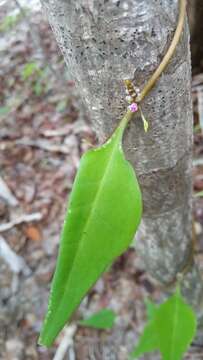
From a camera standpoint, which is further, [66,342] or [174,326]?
[66,342]

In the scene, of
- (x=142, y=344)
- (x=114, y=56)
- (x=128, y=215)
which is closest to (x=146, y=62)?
(x=114, y=56)

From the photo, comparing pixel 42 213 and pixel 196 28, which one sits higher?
pixel 196 28

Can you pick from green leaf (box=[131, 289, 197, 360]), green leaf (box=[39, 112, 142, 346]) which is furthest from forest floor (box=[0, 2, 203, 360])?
green leaf (box=[39, 112, 142, 346])

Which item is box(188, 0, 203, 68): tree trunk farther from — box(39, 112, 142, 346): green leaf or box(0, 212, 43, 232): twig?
box(39, 112, 142, 346): green leaf

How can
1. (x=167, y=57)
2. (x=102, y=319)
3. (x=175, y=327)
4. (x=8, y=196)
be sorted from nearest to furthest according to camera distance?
(x=167, y=57)
(x=175, y=327)
(x=102, y=319)
(x=8, y=196)

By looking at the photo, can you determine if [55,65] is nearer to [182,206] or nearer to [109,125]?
[182,206]

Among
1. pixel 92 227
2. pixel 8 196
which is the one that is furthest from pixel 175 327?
pixel 8 196

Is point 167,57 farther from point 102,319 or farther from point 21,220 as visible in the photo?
point 21,220
